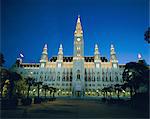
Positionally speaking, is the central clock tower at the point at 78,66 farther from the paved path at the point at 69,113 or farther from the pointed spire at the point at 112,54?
the paved path at the point at 69,113

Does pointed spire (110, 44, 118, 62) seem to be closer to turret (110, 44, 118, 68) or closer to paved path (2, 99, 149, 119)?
turret (110, 44, 118, 68)

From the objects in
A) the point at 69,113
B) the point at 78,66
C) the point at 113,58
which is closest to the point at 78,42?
the point at 78,66

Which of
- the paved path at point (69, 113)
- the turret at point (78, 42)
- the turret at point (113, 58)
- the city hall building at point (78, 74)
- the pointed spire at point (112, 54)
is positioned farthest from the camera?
the pointed spire at point (112, 54)

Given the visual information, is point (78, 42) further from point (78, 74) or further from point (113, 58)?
point (113, 58)

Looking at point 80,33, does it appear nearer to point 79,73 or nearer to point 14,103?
point 79,73

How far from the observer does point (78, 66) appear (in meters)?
115

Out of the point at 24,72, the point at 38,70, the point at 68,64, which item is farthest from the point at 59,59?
the point at 24,72

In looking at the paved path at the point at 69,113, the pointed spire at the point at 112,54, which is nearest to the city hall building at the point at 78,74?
the pointed spire at the point at 112,54

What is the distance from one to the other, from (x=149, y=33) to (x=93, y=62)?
100327 millimetres

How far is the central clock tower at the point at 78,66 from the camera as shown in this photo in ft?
354

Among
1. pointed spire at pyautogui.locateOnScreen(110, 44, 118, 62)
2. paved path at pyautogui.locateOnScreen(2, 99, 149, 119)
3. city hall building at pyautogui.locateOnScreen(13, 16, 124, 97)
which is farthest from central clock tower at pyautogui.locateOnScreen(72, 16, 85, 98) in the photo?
paved path at pyautogui.locateOnScreen(2, 99, 149, 119)

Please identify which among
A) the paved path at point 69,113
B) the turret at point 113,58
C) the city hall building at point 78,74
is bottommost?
the paved path at point 69,113

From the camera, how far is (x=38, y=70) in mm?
118500

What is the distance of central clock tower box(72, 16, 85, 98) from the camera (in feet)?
354
